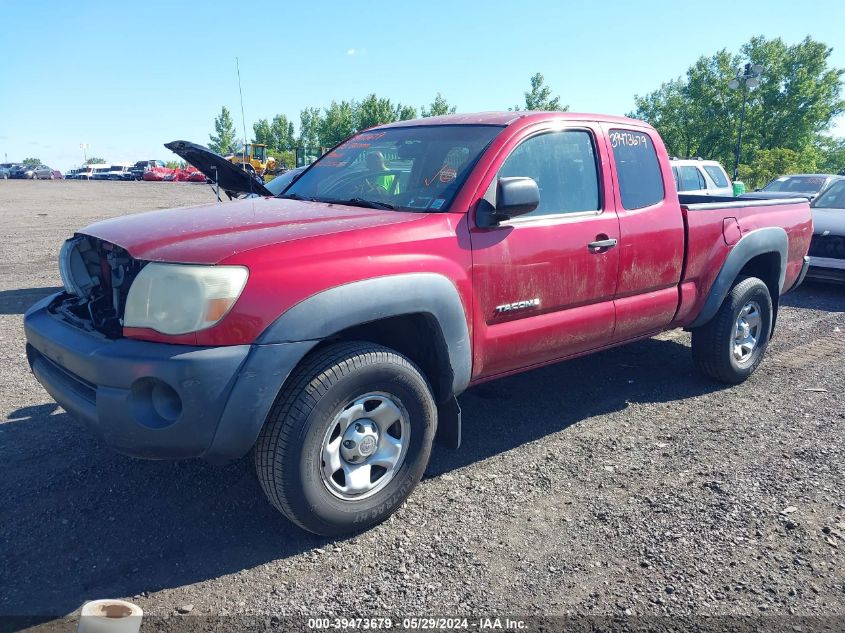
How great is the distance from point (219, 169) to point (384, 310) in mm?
2613

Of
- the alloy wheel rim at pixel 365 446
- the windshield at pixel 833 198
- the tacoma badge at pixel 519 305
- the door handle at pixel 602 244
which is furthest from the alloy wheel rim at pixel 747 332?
the windshield at pixel 833 198

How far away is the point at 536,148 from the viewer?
3.68 meters

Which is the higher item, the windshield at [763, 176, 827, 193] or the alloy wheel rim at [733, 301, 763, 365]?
the windshield at [763, 176, 827, 193]

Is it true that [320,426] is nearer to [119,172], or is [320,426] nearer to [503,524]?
[503,524]

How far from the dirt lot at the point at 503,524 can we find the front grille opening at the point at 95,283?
2.96 feet

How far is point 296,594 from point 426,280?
1.42 metres

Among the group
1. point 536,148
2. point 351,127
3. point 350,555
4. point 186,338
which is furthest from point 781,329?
point 351,127

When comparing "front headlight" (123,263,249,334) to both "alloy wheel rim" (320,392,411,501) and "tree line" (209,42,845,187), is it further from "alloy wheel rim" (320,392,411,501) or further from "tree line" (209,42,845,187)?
"tree line" (209,42,845,187)

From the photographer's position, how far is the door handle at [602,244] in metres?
3.71

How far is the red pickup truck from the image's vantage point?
252 cm

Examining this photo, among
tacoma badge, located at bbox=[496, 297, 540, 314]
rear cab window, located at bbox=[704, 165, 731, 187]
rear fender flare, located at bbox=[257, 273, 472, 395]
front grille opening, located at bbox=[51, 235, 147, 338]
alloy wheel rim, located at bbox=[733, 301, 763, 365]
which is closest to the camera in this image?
rear fender flare, located at bbox=[257, 273, 472, 395]

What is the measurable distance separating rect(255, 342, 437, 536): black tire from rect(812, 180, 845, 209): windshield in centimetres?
933

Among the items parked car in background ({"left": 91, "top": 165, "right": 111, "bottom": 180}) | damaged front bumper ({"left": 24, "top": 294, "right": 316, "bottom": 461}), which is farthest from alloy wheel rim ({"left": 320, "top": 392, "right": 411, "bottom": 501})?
parked car in background ({"left": 91, "top": 165, "right": 111, "bottom": 180})

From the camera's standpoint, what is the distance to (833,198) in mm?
9898
